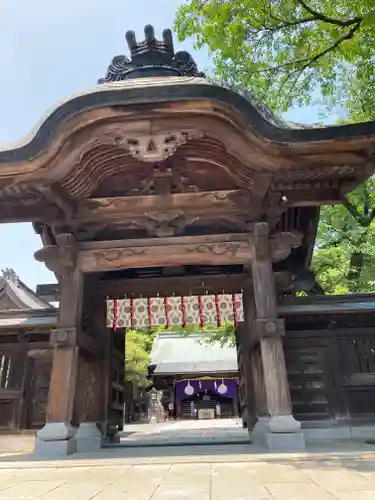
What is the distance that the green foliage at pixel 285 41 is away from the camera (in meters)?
7.26

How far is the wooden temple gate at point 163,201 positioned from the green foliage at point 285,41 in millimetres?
790

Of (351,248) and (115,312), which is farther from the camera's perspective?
(351,248)

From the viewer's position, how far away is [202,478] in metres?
3.44

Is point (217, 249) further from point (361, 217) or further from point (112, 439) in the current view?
point (361, 217)

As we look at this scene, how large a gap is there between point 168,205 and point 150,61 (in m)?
3.15

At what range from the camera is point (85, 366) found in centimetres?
766

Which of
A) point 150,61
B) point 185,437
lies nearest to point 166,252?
point 150,61

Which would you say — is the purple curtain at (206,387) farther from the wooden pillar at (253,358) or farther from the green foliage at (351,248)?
the wooden pillar at (253,358)

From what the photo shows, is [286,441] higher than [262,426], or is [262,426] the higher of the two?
[262,426]

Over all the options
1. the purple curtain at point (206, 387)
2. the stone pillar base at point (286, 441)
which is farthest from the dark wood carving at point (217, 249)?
the purple curtain at point (206, 387)

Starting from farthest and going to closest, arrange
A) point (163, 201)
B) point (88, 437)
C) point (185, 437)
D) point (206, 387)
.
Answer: point (206, 387) → point (185, 437) → point (88, 437) → point (163, 201)

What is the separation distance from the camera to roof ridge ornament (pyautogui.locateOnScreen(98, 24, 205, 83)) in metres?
7.71

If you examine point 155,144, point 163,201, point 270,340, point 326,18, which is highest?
point 326,18

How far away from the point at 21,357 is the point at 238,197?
5800 mm
